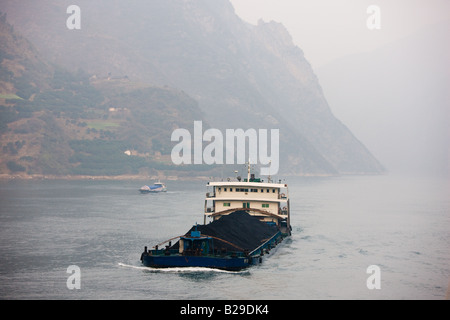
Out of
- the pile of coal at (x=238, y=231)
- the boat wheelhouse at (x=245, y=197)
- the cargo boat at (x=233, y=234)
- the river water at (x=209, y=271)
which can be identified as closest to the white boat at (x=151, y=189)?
the river water at (x=209, y=271)

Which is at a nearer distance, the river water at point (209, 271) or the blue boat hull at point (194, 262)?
the river water at point (209, 271)

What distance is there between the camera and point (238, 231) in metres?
60.6


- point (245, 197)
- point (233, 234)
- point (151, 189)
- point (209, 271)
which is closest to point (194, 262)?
point (209, 271)

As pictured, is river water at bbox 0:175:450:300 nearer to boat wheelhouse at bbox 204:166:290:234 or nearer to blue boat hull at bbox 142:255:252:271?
blue boat hull at bbox 142:255:252:271

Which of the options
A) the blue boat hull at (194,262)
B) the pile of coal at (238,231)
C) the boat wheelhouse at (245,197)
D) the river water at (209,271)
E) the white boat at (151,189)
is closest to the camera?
the river water at (209,271)

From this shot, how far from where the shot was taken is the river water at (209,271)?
1858 inches

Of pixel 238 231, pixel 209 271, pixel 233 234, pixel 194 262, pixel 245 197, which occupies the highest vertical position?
pixel 245 197

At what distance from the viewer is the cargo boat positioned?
51719 mm

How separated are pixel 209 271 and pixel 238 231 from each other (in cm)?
1012

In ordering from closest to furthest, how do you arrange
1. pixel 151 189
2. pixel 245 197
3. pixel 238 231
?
pixel 238 231, pixel 245 197, pixel 151 189

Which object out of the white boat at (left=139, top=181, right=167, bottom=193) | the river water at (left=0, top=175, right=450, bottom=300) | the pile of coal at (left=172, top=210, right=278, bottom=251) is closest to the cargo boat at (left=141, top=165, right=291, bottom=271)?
the pile of coal at (left=172, top=210, right=278, bottom=251)

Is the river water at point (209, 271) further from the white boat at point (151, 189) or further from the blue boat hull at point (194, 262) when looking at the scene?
the white boat at point (151, 189)

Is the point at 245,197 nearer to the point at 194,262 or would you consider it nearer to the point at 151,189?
→ the point at 194,262
